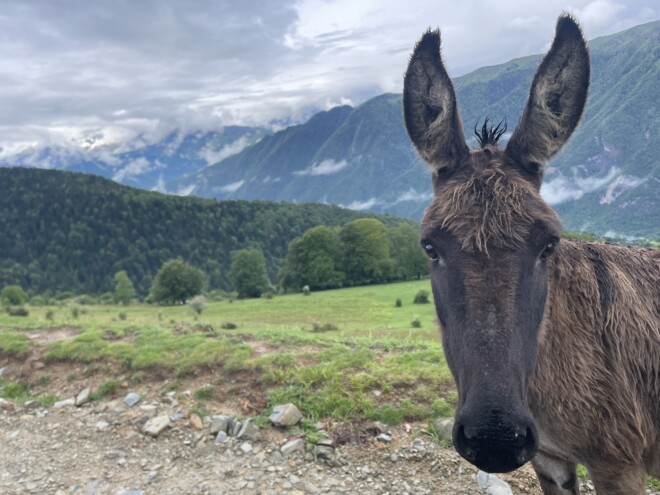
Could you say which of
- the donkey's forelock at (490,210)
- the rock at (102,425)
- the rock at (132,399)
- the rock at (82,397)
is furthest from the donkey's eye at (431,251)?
the rock at (82,397)

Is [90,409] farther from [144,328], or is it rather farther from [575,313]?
[575,313]

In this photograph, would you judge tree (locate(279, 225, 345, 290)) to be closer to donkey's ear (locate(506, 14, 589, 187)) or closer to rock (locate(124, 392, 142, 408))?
rock (locate(124, 392, 142, 408))

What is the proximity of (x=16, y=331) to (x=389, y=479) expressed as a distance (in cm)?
1135

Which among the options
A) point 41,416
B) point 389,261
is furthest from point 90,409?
point 389,261

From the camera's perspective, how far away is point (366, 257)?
66.0 meters

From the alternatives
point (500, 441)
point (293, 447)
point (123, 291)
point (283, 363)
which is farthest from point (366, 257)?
point (500, 441)

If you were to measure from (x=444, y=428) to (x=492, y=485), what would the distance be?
103cm

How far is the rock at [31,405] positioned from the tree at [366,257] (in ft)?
187

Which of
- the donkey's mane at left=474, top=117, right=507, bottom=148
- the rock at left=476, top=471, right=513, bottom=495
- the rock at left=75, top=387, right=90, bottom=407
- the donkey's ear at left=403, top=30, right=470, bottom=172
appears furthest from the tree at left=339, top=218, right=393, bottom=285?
the donkey's ear at left=403, top=30, right=470, bottom=172

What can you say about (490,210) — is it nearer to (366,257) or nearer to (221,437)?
(221,437)

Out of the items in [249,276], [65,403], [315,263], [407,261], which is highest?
[65,403]

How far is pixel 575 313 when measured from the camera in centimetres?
383

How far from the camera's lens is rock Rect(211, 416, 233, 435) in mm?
7105

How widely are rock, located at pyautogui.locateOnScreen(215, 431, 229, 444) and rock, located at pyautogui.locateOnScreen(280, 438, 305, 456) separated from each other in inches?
37.0
